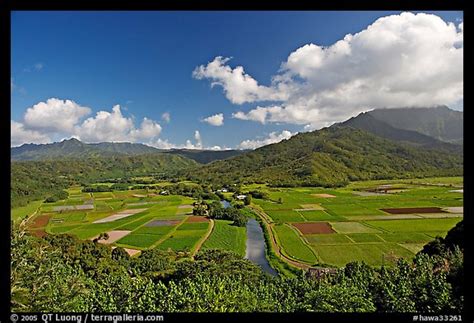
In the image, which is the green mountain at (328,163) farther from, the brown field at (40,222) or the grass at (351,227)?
the brown field at (40,222)

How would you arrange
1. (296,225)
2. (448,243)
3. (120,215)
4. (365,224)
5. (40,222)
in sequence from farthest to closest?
(120,215)
(296,225)
(365,224)
(40,222)
(448,243)

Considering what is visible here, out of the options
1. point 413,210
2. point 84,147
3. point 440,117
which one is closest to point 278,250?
point 440,117

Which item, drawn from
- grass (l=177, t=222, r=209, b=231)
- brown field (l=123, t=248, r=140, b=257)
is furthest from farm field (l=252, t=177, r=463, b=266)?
brown field (l=123, t=248, r=140, b=257)

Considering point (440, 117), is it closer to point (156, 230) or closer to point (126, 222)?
point (156, 230)

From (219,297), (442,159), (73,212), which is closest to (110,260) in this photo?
(73,212)

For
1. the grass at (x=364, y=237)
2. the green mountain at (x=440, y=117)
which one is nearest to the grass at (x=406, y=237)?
the grass at (x=364, y=237)

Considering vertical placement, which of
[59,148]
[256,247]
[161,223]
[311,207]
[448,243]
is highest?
[59,148]
